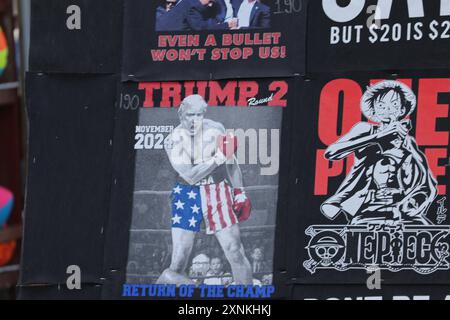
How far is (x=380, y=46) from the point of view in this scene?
6160 mm

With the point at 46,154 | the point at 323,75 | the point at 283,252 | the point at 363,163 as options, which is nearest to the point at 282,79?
the point at 323,75

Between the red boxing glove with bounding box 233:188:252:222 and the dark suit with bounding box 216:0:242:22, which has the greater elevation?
the dark suit with bounding box 216:0:242:22

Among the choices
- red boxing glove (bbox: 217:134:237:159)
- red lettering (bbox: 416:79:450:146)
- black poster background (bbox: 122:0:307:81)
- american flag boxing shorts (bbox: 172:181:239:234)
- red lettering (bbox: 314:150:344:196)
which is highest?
black poster background (bbox: 122:0:307:81)

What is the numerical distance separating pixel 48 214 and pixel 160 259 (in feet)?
2.99

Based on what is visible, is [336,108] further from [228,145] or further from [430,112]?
[228,145]

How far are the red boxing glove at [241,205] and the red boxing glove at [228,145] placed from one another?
10.2 inches

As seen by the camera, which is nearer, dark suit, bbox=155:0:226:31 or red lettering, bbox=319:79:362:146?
red lettering, bbox=319:79:362:146

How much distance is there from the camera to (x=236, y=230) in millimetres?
6297

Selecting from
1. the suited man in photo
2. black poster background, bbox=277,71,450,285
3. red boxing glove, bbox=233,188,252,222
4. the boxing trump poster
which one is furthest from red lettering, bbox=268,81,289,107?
red boxing glove, bbox=233,188,252,222

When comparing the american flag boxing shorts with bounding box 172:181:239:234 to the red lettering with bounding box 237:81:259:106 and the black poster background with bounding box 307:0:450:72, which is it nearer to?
the red lettering with bounding box 237:81:259:106

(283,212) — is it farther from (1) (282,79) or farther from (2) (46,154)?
(2) (46,154)

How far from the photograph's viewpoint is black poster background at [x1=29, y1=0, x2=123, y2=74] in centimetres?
656

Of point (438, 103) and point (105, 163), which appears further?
point (105, 163)

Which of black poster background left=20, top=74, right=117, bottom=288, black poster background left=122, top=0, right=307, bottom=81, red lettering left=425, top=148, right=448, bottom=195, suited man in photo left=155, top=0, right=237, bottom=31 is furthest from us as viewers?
black poster background left=20, top=74, right=117, bottom=288
